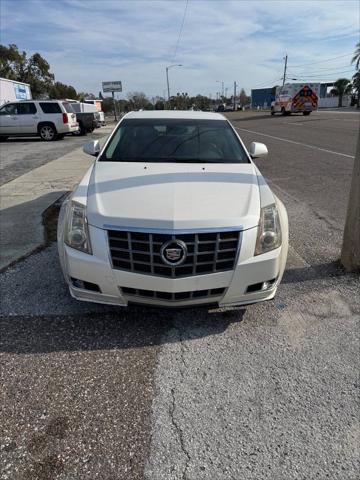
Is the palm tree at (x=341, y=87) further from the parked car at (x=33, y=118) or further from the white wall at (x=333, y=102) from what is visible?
the parked car at (x=33, y=118)

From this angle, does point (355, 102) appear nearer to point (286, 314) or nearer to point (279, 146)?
point (279, 146)

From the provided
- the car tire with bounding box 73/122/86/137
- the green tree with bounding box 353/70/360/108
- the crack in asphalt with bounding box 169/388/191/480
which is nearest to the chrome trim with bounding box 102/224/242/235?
the crack in asphalt with bounding box 169/388/191/480

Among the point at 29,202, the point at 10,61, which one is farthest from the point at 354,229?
the point at 10,61

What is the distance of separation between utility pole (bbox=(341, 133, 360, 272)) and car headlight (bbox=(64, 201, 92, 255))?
106 inches

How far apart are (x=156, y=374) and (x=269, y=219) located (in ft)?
4.72

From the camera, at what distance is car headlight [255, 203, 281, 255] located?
291 centimetres

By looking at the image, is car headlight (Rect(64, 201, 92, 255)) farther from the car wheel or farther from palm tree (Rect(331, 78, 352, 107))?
palm tree (Rect(331, 78, 352, 107))

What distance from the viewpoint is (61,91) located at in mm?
76062

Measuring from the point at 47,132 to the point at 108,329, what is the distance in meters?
18.5

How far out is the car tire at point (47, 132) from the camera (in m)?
19.3

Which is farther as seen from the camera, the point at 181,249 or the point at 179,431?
the point at 181,249

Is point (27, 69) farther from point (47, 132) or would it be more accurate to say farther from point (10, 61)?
point (47, 132)

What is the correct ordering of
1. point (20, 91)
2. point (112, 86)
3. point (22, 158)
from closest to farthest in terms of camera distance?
point (22, 158)
point (20, 91)
point (112, 86)


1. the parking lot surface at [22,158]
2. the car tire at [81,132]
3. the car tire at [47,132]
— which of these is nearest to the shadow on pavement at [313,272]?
the parking lot surface at [22,158]
